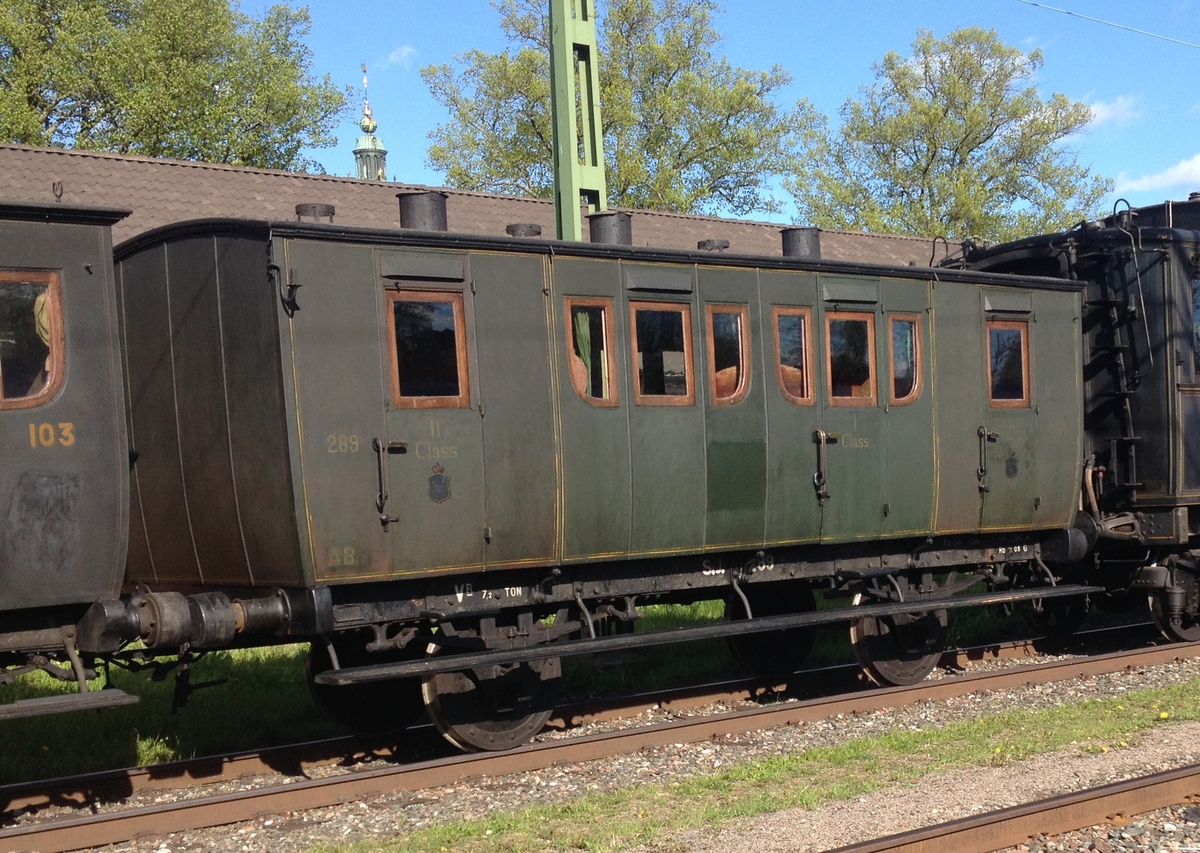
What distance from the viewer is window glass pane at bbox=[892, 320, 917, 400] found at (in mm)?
10484

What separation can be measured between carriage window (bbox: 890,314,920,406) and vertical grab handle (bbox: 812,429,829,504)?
0.91 metres

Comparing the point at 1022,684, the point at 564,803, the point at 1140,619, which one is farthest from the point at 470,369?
the point at 1140,619

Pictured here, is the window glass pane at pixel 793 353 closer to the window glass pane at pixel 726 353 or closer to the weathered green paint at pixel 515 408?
the window glass pane at pixel 726 353

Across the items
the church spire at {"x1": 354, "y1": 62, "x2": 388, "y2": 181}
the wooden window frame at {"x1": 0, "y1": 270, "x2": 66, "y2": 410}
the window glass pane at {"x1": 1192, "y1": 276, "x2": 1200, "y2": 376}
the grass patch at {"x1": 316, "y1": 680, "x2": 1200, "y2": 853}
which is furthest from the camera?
the church spire at {"x1": 354, "y1": 62, "x2": 388, "y2": 181}

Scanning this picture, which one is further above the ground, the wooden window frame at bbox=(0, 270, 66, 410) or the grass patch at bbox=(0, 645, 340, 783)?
the wooden window frame at bbox=(0, 270, 66, 410)

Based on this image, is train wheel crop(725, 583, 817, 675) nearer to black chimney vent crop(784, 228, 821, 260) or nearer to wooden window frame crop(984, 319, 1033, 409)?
wooden window frame crop(984, 319, 1033, 409)

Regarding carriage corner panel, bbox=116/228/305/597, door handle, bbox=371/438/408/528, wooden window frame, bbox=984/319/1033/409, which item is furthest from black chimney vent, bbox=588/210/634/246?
wooden window frame, bbox=984/319/1033/409

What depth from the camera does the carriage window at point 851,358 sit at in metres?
10.1

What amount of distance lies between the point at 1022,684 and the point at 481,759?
16.8 feet

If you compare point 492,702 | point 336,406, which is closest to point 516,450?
point 336,406

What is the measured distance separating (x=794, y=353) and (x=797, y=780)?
339 cm

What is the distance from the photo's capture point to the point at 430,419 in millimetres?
8094

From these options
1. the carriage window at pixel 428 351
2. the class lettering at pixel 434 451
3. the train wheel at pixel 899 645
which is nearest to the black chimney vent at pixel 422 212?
the carriage window at pixel 428 351

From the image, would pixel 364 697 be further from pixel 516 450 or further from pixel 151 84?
pixel 151 84
